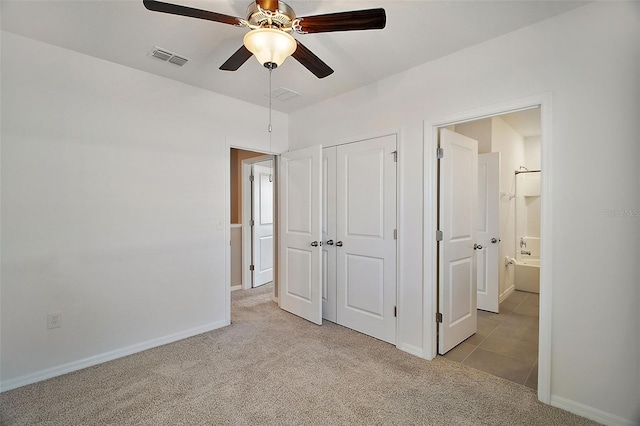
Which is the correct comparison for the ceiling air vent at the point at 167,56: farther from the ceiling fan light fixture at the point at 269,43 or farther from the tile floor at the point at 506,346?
the tile floor at the point at 506,346

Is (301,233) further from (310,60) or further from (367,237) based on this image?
(310,60)

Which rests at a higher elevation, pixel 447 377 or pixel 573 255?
pixel 573 255

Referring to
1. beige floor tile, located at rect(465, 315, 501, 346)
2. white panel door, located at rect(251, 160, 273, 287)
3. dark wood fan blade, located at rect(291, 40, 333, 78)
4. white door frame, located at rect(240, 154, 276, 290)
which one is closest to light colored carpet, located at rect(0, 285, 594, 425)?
beige floor tile, located at rect(465, 315, 501, 346)

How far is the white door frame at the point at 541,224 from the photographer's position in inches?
78.0

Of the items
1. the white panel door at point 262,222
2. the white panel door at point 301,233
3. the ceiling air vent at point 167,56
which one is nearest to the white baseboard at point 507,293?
the white panel door at point 301,233

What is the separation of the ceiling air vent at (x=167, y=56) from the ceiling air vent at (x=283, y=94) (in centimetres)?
93

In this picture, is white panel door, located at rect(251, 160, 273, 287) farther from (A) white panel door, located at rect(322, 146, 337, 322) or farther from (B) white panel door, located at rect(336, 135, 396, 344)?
(B) white panel door, located at rect(336, 135, 396, 344)

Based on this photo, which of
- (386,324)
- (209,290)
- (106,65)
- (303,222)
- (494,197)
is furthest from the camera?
(494,197)

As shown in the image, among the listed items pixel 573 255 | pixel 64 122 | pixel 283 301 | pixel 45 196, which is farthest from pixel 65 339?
pixel 573 255

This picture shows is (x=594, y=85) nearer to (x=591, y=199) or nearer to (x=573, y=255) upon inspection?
(x=591, y=199)

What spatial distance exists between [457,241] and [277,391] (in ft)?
6.55

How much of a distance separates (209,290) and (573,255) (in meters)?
3.16

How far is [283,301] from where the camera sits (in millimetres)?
3840

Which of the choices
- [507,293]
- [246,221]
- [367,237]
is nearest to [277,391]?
[367,237]
